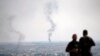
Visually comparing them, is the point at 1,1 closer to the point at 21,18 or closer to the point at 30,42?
the point at 21,18

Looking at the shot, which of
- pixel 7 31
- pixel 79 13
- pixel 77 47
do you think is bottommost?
pixel 77 47

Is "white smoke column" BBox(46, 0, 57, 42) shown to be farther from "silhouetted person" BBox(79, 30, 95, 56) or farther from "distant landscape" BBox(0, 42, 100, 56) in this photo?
"silhouetted person" BBox(79, 30, 95, 56)

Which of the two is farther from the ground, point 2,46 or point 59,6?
point 59,6

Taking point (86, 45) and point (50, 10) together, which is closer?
point (86, 45)

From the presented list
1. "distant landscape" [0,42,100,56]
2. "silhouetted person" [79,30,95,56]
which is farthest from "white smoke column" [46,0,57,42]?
"silhouetted person" [79,30,95,56]

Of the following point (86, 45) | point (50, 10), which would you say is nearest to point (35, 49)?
point (50, 10)

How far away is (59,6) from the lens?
6762mm

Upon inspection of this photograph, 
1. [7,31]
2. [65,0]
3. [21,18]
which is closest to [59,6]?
[65,0]

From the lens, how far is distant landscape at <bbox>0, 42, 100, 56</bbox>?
657 centimetres

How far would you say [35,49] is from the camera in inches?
268

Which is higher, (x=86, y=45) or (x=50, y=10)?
(x=50, y=10)

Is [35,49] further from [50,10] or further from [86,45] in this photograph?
[86,45]

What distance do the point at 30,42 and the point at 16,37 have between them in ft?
1.35

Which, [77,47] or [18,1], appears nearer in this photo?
[77,47]
